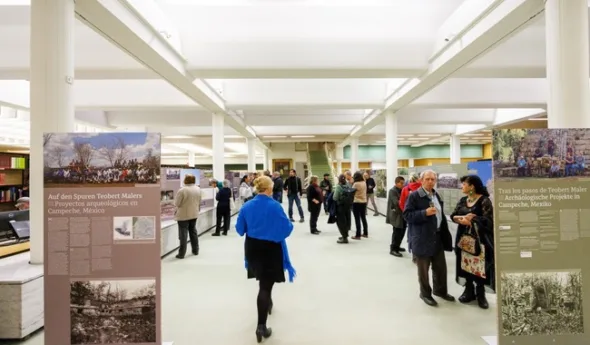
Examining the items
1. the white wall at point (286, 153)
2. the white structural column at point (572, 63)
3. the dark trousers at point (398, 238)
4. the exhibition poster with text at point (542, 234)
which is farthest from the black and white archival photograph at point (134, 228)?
the white wall at point (286, 153)

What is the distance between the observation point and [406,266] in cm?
514

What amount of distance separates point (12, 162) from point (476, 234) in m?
11.2

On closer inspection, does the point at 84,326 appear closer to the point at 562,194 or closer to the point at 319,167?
the point at 562,194

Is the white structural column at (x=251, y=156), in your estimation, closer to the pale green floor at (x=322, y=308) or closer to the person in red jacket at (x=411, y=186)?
the pale green floor at (x=322, y=308)

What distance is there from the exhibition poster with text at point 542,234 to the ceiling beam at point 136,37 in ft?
14.1

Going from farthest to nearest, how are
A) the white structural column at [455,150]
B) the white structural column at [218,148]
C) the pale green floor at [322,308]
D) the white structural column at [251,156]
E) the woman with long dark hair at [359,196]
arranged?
the white structural column at [455,150]
the white structural column at [251,156]
the white structural column at [218,148]
the woman with long dark hair at [359,196]
the pale green floor at [322,308]

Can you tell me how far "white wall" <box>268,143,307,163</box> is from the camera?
1051 inches

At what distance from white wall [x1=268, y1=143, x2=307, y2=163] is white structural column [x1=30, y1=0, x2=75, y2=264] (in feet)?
76.9

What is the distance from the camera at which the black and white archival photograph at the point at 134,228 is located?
2318 mm

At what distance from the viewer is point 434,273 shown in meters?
3.82

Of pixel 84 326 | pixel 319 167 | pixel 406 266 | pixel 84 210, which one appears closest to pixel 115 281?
pixel 84 326

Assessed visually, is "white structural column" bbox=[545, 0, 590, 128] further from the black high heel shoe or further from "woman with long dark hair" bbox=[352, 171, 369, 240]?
"woman with long dark hair" bbox=[352, 171, 369, 240]

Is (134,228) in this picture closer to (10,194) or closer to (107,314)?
(107,314)

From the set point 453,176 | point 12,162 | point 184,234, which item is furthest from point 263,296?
point 12,162
